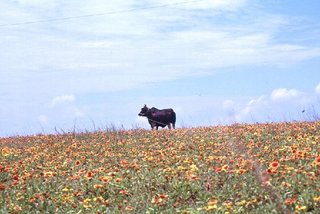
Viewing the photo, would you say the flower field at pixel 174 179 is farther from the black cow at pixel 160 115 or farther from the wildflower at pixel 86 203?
the black cow at pixel 160 115

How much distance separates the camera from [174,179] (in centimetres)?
1188

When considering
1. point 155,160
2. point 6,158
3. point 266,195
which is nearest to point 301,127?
point 155,160

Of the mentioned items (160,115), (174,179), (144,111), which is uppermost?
(144,111)

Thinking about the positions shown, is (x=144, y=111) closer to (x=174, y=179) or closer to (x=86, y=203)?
(x=174, y=179)

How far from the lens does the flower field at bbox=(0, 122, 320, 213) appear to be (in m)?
9.90

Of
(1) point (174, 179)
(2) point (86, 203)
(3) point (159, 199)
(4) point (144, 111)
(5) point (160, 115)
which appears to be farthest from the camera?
(4) point (144, 111)

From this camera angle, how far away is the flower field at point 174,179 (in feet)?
32.5

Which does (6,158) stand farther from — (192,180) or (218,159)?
(192,180)

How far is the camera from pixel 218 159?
1412 cm

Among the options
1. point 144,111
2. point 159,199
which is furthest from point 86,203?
point 144,111

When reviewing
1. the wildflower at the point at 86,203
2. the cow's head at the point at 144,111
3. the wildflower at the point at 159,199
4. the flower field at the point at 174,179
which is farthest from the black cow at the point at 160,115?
the wildflower at the point at 159,199

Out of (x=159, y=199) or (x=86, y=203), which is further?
(x=86, y=203)

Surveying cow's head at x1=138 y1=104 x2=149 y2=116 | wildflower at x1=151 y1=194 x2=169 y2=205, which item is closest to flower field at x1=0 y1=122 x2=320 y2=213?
wildflower at x1=151 y1=194 x2=169 y2=205

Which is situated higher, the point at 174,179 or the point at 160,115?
the point at 160,115
